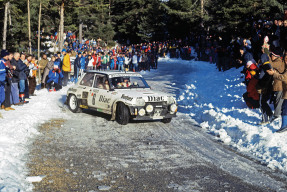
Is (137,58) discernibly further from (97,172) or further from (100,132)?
(97,172)

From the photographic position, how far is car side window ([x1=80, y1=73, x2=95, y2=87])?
1218cm

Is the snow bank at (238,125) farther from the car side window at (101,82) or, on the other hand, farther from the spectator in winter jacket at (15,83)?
the spectator in winter jacket at (15,83)

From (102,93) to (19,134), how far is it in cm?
328

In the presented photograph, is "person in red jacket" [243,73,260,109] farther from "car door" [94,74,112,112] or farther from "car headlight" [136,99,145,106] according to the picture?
"car door" [94,74,112,112]

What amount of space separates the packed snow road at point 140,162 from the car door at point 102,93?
112 centimetres

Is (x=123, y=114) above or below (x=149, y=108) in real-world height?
below

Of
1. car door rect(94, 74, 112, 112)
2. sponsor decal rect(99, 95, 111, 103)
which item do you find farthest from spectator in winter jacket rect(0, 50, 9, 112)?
sponsor decal rect(99, 95, 111, 103)

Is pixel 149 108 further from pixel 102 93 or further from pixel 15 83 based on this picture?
pixel 15 83

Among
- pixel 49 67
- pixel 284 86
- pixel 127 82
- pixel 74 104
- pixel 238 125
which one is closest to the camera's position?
pixel 284 86

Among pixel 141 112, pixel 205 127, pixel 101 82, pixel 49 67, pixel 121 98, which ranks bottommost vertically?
pixel 205 127

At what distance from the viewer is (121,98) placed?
34.5 feet

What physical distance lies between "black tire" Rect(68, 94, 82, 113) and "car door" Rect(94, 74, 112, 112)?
3.43ft

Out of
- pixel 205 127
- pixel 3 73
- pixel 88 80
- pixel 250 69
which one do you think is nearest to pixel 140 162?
pixel 205 127

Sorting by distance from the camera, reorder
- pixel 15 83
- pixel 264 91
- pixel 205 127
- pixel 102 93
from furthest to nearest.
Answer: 1. pixel 15 83
2. pixel 102 93
3. pixel 205 127
4. pixel 264 91
